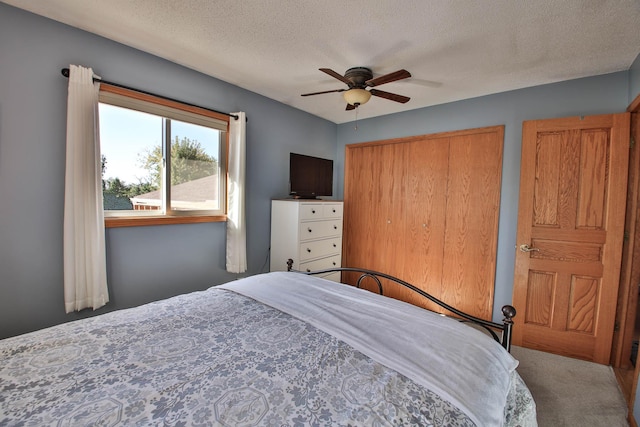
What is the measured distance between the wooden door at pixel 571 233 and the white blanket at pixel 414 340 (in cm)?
178

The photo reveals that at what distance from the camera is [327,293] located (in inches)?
65.8

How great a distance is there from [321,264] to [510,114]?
8.47 ft

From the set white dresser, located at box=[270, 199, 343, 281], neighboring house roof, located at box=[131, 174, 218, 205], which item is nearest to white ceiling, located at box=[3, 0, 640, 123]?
neighboring house roof, located at box=[131, 174, 218, 205]

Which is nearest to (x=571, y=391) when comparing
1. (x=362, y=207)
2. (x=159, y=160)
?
(x=362, y=207)

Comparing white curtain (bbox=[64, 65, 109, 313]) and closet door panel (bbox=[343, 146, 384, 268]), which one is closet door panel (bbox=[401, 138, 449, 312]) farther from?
white curtain (bbox=[64, 65, 109, 313])

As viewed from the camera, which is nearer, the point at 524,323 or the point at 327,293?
the point at 327,293

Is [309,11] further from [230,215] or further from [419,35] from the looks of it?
[230,215]

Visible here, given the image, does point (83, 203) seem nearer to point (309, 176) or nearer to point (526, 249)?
point (309, 176)

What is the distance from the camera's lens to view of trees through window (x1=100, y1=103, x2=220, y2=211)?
7.16 ft

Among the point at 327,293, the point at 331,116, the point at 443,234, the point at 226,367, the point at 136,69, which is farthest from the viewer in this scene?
the point at 331,116

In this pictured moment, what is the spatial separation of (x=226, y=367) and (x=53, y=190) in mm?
1902

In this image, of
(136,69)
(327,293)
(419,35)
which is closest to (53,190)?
(136,69)

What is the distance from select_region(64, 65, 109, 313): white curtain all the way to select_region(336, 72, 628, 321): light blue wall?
2.66 meters

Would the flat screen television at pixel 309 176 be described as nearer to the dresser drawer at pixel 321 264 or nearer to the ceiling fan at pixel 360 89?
the dresser drawer at pixel 321 264
